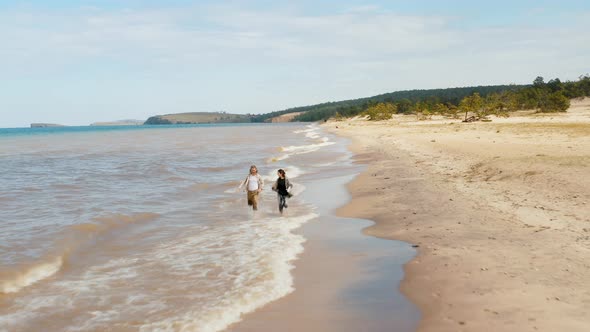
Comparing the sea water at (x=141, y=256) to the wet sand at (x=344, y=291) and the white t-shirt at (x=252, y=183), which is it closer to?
the wet sand at (x=344, y=291)

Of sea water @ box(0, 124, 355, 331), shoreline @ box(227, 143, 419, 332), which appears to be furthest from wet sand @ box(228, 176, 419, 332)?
sea water @ box(0, 124, 355, 331)

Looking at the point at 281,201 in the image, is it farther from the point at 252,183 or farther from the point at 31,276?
the point at 31,276

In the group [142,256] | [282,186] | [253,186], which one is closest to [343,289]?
[142,256]

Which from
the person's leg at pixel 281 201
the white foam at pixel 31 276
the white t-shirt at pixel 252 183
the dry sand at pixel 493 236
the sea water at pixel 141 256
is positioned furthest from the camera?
the white t-shirt at pixel 252 183

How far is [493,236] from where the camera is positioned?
30.6ft

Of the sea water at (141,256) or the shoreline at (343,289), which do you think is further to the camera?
the sea water at (141,256)

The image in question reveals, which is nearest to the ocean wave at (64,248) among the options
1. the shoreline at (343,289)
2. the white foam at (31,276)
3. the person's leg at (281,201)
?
the white foam at (31,276)

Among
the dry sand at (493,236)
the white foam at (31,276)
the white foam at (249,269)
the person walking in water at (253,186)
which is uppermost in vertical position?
the person walking in water at (253,186)

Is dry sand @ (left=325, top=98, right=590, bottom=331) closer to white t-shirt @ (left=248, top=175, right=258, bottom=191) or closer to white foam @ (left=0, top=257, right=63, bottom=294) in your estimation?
white t-shirt @ (left=248, top=175, right=258, bottom=191)

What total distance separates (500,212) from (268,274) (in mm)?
6365

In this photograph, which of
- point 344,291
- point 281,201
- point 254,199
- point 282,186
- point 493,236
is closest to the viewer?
point 344,291

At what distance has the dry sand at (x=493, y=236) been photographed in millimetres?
5879

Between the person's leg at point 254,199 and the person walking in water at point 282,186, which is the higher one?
the person walking in water at point 282,186

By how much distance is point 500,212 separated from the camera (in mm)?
11281
